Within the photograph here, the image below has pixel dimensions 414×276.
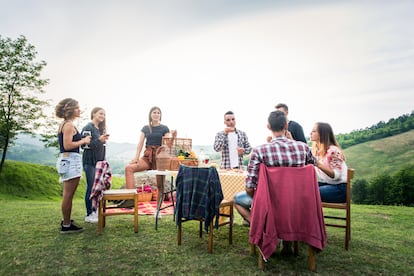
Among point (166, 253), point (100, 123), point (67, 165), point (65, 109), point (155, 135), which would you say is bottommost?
point (166, 253)

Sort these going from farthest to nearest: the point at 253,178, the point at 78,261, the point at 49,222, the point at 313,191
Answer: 1. the point at 49,222
2. the point at 78,261
3. the point at 253,178
4. the point at 313,191

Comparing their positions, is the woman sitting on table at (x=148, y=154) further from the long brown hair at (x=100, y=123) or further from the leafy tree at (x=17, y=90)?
the leafy tree at (x=17, y=90)

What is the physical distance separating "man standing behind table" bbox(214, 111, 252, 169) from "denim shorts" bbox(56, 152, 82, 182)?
204 centimetres

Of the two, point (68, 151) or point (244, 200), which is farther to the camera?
point (68, 151)

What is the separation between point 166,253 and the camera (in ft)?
10.5

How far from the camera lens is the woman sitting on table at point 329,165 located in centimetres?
334

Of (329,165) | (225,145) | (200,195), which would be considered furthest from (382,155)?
(200,195)

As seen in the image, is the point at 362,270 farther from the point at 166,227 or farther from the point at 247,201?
the point at 166,227

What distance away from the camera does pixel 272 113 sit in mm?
2857

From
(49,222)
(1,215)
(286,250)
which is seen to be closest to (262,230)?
(286,250)

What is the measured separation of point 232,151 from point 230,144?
11 centimetres

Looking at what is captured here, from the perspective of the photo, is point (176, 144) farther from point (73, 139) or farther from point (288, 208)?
point (288, 208)

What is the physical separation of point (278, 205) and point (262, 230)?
0.85 feet

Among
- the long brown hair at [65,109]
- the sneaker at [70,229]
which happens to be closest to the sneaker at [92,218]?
the sneaker at [70,229]
